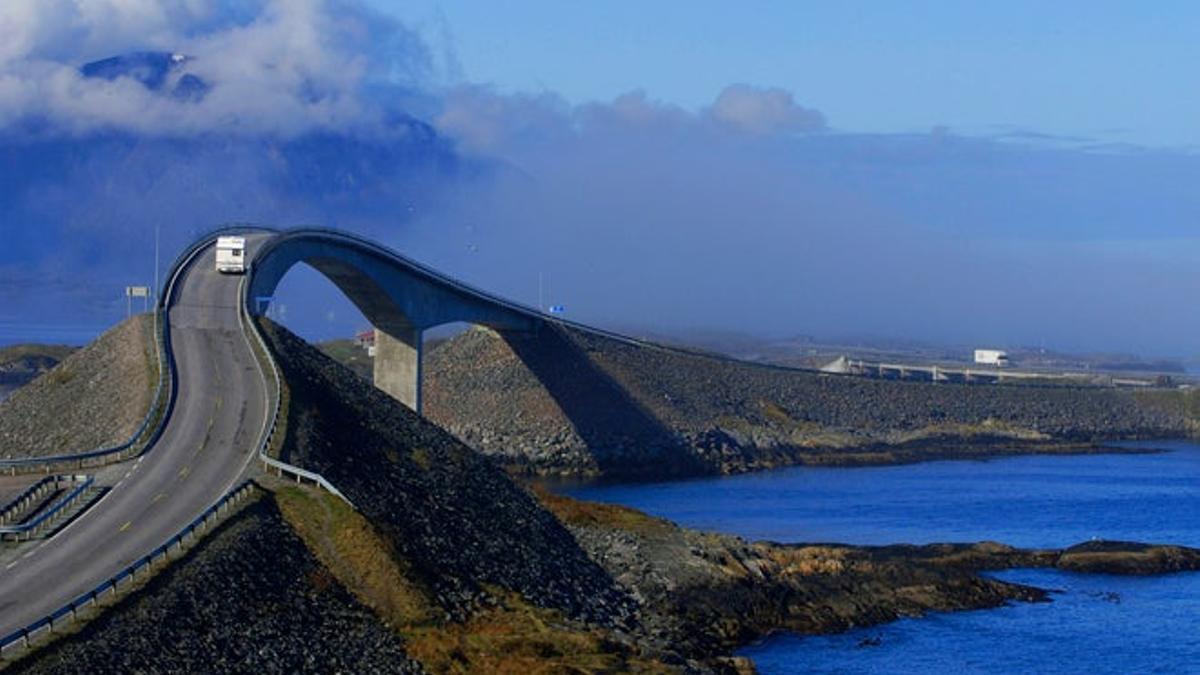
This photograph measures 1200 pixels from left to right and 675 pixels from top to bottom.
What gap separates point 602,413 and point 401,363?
12.7 m

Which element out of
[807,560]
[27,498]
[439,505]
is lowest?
[807,560]

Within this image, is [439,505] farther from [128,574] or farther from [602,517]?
[128,574]

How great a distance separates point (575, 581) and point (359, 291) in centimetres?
4011

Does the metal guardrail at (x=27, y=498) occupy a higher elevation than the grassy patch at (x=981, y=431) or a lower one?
higher

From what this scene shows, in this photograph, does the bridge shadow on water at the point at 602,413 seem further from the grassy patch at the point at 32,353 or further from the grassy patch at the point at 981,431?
the grassy patch at the point at 32,353

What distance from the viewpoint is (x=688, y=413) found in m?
96.4

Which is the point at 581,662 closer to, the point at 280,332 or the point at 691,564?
the point at 691,564

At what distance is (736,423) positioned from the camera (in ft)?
323

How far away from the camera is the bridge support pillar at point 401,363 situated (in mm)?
83875

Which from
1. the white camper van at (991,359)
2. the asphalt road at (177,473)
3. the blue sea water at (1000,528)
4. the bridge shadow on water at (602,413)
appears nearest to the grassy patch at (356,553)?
the asphalt road at (177,473)

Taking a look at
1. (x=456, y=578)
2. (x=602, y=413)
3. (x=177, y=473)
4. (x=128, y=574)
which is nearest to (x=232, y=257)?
(x=177, y=473)

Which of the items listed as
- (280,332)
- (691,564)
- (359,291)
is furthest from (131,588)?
(359,291)

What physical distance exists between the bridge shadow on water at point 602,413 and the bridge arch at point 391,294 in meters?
3.89

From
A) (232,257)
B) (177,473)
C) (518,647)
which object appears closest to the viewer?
(518,647)
